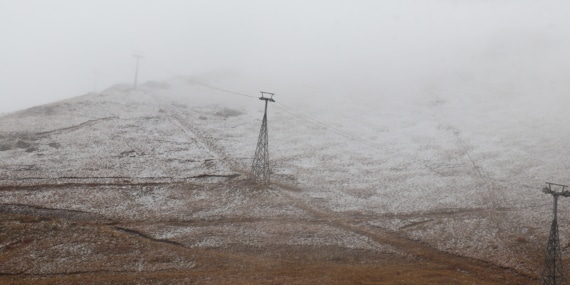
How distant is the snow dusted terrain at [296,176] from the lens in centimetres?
4556

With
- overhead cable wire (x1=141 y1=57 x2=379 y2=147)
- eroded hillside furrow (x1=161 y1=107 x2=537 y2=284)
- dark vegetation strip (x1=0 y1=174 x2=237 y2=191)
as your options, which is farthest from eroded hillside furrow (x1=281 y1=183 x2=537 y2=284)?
overhead cable wire (x1=141 y1=57 x2=379 y2=147)

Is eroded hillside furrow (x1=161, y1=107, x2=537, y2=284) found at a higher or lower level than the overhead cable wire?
lower

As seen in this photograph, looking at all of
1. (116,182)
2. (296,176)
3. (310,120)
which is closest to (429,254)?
(296,176)

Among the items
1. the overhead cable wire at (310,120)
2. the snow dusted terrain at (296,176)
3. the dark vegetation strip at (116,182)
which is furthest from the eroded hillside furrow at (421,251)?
the overhead cable wire at (310,120)

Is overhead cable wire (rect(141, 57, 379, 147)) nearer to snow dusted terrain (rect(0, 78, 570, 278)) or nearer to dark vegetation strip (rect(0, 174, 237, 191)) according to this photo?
snow dusted terrain (rect(0, 78, 570, 278))

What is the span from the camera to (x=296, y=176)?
65750 millimetres

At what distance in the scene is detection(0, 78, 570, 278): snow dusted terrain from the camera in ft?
149

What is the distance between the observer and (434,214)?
5247 centimetres

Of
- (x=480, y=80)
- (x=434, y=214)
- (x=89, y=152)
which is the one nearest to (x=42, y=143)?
(x=89, y=152)

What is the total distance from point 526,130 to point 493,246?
5154 centimetres

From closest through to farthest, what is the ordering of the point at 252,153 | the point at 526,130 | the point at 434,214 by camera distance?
the point at 434,214, the point at 252,153, the point at 526,130

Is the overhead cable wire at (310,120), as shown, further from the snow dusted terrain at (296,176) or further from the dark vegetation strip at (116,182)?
the dark vegetation strip at (116,182)

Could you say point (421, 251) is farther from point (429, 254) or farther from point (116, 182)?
point (116, 182)

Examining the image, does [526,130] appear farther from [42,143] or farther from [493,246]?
[42,143]
